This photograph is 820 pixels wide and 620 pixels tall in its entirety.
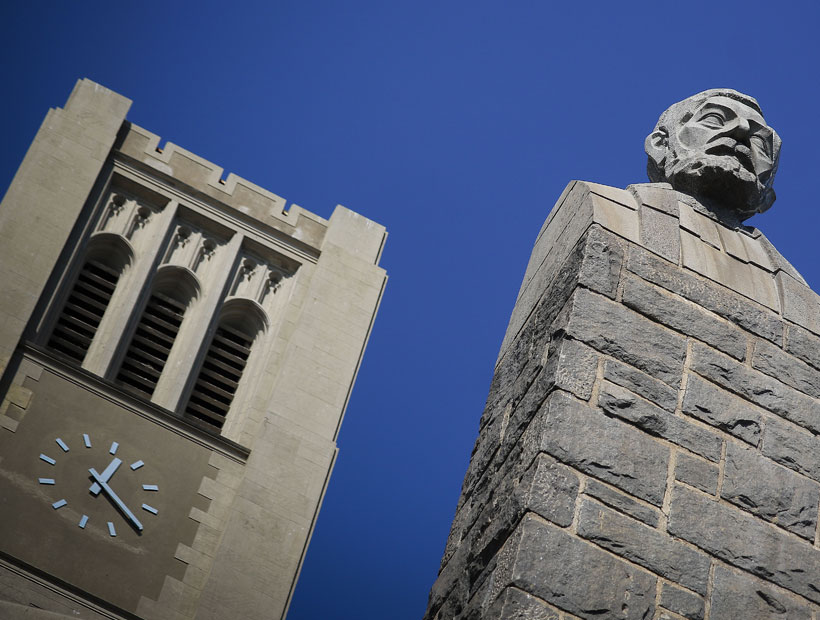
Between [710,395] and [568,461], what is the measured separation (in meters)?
0.75

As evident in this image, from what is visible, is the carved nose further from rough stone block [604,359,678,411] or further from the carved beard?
rough stone block [604,359,678,411]

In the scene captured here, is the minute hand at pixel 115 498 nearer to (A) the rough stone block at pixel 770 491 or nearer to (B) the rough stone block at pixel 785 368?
(B) the rough stone block at pixel 785 368

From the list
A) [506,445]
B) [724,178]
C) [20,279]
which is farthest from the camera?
[20,279]

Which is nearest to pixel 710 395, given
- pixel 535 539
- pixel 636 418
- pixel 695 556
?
pixel 636 418

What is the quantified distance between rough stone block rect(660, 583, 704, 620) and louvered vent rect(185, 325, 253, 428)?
85.2ft

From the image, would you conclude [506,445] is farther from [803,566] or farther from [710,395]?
[803,566]

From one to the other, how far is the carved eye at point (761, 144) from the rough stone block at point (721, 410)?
1.71m

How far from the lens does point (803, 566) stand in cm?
477

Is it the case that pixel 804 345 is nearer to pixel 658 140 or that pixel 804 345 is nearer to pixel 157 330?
pixel 658 140

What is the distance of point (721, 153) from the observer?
6.30 metres

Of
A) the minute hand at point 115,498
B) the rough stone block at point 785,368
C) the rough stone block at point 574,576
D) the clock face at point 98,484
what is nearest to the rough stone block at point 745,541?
the rough stone block at point 574,576

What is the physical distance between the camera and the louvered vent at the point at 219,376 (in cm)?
3006

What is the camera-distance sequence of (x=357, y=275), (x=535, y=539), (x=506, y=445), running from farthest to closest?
(x=357, y=275) < (x=506, y=445) < (x=535, y=539)

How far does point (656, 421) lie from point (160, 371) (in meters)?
26.3
